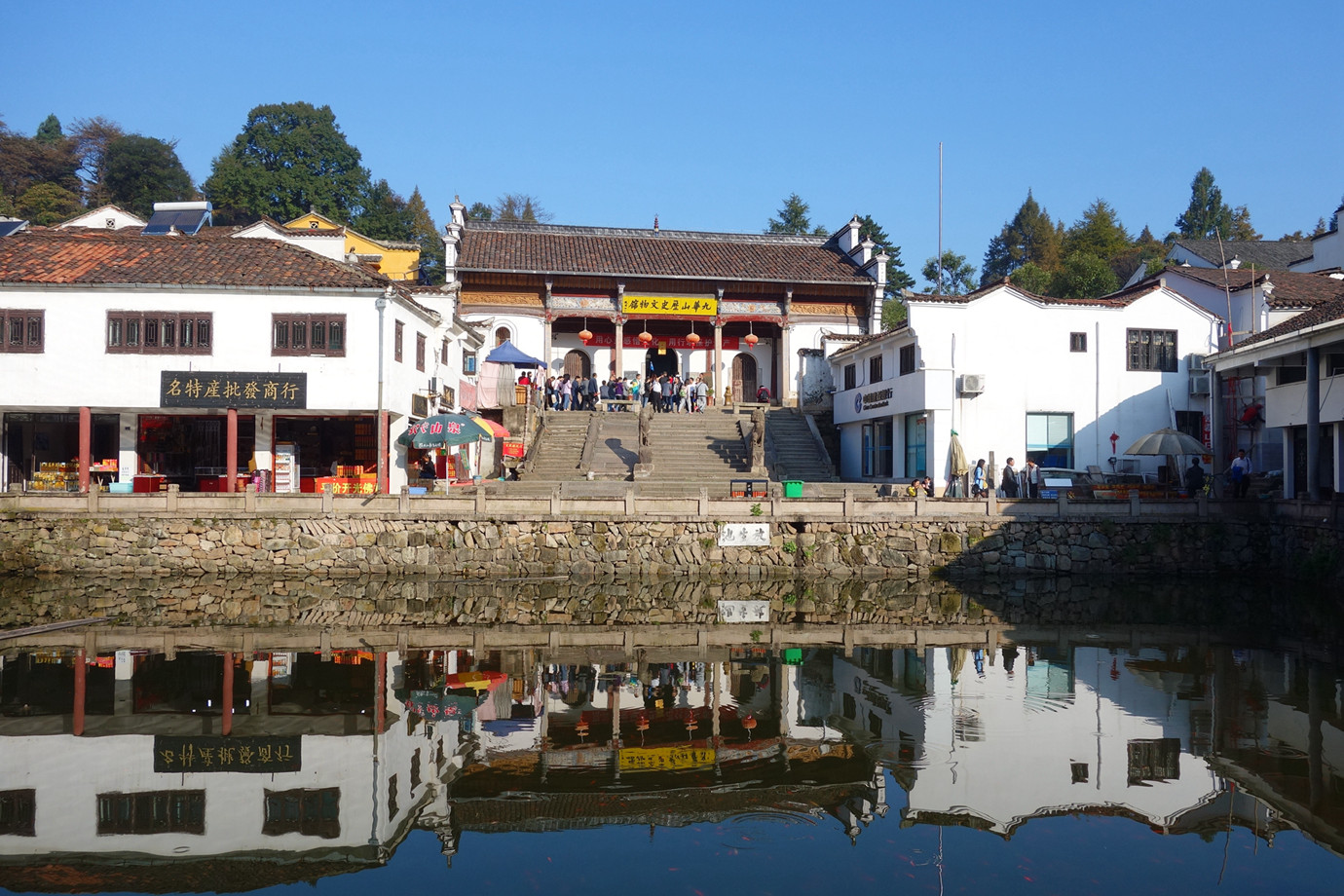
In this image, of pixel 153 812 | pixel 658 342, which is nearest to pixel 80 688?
A: pixel 153 812

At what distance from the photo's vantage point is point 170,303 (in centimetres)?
2131

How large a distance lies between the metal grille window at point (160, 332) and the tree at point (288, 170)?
34202 millimetres

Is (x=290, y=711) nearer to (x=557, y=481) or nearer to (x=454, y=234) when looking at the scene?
(x=557, y=481)

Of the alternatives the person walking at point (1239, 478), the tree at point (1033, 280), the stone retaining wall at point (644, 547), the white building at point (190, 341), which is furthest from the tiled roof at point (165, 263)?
the tree at point (1033, 280)

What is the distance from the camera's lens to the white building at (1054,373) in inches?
998

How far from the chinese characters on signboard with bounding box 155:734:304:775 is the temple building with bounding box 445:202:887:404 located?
23861 mm

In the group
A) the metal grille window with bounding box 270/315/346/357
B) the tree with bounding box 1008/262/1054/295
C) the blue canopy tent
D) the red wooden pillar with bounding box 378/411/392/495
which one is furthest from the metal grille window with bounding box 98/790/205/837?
the tree with bounding box 1008/262/1054/295

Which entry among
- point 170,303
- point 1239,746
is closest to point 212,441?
point 170,303

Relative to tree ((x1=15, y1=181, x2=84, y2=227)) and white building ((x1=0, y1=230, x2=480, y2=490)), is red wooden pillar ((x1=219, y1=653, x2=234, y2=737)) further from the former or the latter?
tree ((x1=15, y1=181, x2=84, y2=227))

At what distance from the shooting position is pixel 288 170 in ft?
183

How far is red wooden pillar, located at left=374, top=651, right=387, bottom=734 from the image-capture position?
1038cm

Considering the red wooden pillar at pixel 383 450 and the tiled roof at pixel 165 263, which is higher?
the tiled roof at pixel 165 263

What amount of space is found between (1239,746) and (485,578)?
14.0 m

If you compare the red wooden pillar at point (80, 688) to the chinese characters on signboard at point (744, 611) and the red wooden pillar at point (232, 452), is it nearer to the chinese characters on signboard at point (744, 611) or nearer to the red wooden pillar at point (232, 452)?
the red wooden pillar at point (232, 452)
